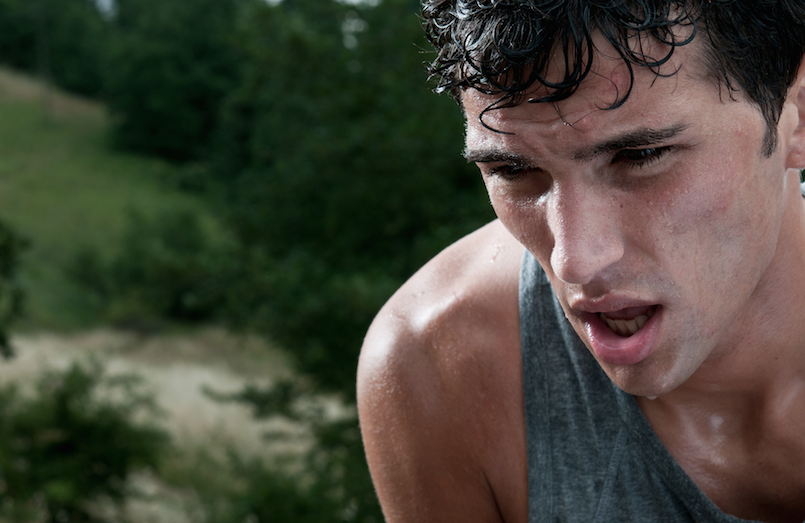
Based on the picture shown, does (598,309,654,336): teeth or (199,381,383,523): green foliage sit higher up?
(598,309,654,336): teeth

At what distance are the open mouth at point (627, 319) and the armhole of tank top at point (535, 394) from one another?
0.43 meters

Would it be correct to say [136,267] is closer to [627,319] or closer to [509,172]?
[509,172]

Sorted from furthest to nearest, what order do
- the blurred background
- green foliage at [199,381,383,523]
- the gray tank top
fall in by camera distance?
the blurred background
green foliage at [199,381,383,523]
the gray tank top

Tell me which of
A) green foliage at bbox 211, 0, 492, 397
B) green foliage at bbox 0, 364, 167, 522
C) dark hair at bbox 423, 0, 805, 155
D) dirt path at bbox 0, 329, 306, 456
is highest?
dark hair at bbox 423, 0, 805, 155

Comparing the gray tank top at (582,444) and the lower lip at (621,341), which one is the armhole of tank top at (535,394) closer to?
the gray tank top at (582,444)

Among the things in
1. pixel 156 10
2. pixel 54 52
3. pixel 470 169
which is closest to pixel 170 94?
pixel 156 10

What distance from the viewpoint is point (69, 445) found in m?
10.1

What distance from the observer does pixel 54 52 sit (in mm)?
53656

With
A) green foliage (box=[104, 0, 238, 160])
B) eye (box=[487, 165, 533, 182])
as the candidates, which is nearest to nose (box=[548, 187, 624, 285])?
eye (box=[487, 165, 533, 182])

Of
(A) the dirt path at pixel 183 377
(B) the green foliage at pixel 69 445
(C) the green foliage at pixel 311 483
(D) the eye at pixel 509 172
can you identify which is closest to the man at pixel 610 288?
(D) the eye at pixel 509 172

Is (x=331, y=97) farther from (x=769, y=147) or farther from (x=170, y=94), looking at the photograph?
(x=170, y=94)

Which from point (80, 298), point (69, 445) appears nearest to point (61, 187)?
point (80, 298)

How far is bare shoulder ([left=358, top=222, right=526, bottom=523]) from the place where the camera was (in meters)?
1.97

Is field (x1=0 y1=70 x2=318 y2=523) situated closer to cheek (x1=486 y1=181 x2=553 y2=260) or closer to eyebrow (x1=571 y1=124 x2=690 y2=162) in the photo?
cheek (x1=486 y1=181 x2=553 y2=260)
